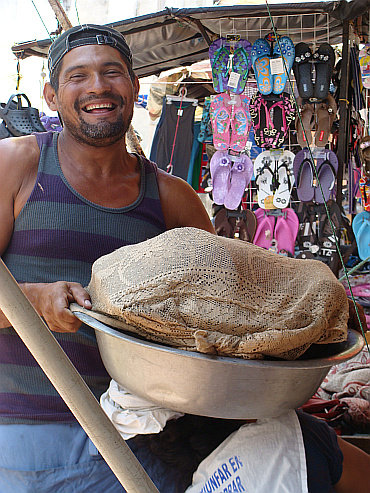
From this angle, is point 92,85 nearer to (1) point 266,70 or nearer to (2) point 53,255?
(2) point 53,255

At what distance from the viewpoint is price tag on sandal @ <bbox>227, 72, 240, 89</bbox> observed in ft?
11.9

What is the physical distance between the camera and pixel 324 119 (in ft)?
11.6

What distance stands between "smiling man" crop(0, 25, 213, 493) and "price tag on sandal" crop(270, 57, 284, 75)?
2504 mm

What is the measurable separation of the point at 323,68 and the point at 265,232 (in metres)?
1.26

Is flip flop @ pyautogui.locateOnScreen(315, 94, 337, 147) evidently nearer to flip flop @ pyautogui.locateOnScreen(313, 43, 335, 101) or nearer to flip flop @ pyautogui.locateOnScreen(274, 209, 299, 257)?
flip flop @ pyautogui.locateOnScreen(313, 43, 335, 101)

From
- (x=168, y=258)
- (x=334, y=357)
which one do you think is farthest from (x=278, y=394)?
(x=168, y=258)

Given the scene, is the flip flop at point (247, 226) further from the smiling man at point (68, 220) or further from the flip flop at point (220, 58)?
the smiling man at point (68, 220)

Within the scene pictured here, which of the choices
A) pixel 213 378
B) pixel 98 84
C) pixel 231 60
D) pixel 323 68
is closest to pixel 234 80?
pixel 231 60

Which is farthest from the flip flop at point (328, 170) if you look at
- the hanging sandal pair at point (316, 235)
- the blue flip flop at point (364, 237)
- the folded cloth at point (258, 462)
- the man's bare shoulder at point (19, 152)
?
the folded cloth at point (258, 462)

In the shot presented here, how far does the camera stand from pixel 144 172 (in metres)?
1.41

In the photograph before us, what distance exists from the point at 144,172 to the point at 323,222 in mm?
2553

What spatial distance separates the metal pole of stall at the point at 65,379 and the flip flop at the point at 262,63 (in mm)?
3346

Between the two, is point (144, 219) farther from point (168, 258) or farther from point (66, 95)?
point (168, 258)

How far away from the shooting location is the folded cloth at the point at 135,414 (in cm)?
91
